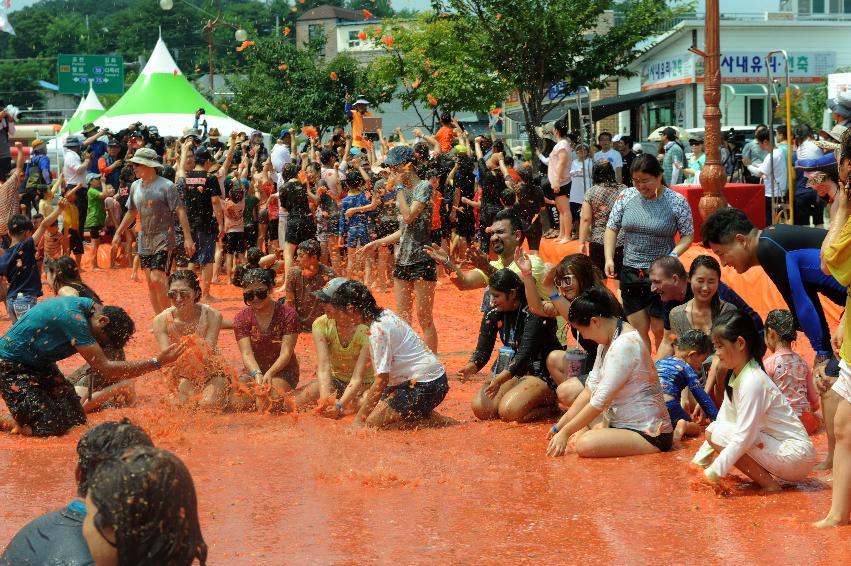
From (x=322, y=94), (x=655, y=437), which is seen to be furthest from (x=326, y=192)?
(x=322, y=94)

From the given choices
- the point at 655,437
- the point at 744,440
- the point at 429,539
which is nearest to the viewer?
the point at 429,539

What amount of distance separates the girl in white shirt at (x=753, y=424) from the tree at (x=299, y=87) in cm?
4404

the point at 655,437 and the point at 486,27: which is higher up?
the point at 486,27

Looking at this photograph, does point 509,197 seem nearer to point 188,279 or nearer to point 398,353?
point 188,279

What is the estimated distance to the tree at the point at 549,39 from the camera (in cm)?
2547

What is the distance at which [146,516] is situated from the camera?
300 centimetres

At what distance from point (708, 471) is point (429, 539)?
166cm

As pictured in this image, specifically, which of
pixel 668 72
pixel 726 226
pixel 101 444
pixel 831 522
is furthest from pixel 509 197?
pixel 668 72

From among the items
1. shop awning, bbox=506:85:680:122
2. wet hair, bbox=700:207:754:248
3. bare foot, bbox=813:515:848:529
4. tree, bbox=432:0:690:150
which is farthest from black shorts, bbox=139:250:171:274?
shop awning, bbox=506:85:680:122

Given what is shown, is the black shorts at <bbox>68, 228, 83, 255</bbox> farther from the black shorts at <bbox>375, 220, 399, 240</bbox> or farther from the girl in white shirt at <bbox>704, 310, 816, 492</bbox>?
the girl in white shirt at <bbox>704, 310, 816, 492</bbox>

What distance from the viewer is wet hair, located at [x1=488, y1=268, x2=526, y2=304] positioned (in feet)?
26.5

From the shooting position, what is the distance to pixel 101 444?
3441 mm

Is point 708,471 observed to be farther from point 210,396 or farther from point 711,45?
point 711,45

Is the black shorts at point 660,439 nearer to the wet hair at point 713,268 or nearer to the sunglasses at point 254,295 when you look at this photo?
the wet hair at point 713,268
